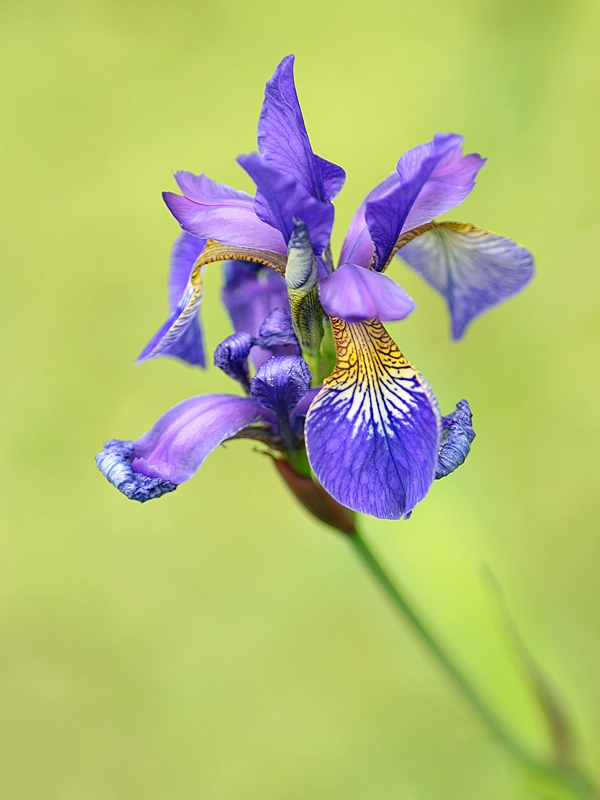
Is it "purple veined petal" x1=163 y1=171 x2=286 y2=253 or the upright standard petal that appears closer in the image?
"purple veined petal" x1=163 y1=171 x2=286 y2=253

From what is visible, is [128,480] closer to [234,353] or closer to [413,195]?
[234,353]

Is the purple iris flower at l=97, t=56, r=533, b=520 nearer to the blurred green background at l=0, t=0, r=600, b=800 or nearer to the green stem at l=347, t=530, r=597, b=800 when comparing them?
the green stem at l=347, t=530, r=597, b=800

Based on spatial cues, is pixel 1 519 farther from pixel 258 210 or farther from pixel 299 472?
pixel 258 210

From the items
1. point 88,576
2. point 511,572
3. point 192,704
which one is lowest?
point 511,572

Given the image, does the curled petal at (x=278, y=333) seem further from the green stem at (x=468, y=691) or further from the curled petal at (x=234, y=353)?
the green stem at (x=468, y=691)

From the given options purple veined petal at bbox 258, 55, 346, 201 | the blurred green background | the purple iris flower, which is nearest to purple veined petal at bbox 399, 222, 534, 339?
the purple iris flower

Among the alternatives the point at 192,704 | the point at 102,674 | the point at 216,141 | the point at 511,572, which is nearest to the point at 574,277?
the point at 511,572
